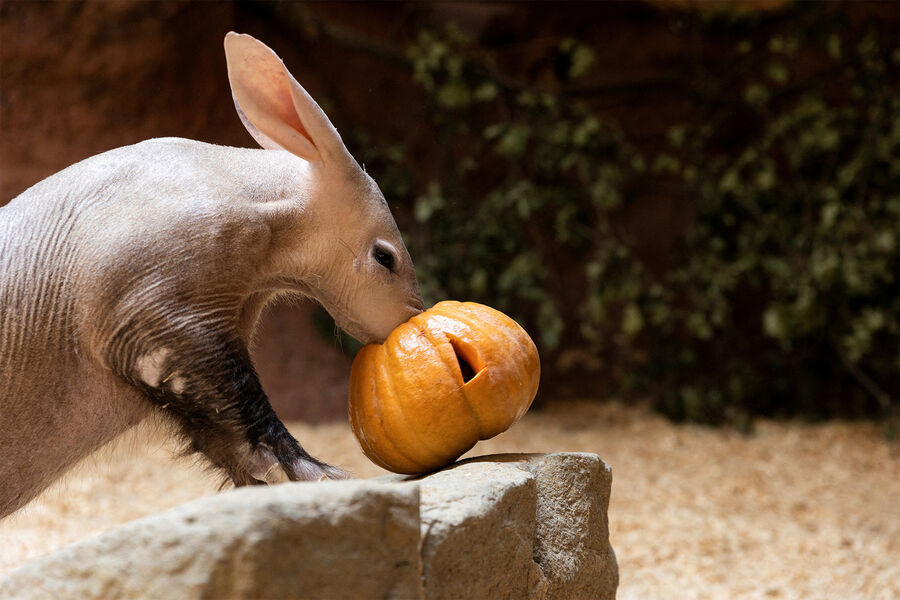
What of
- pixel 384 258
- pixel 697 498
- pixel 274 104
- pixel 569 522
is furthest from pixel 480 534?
pixel 697 498

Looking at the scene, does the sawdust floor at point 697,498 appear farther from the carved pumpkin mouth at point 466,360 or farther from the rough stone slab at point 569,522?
the rough stone slab at point 569,522

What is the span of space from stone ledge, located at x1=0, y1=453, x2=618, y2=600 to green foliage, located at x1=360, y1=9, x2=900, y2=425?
386cm

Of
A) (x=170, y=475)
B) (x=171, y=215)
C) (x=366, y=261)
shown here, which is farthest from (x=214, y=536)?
(x=170, y=475)

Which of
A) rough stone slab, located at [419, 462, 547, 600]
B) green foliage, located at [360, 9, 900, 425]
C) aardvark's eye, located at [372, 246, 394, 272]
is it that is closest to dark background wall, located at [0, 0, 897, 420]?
green foliage, located at [360, 9, 900, 425]

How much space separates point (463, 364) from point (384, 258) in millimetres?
369

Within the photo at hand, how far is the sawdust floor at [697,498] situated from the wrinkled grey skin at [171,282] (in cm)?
26

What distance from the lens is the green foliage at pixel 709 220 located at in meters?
5.70

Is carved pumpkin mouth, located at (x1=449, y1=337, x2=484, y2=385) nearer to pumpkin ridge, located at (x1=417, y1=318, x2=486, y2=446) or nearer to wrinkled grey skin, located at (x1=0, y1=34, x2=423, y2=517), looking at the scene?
pumpkin ridge, located at (x1=417, y1=318, x2=486, y2=446)

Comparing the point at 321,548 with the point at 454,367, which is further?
the point at 454,367

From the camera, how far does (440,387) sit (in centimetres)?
217

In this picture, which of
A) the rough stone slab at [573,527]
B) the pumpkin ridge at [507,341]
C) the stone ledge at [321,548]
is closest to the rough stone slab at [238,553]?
the stone ledge at [321,548]

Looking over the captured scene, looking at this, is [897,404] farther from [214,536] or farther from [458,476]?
[214,536]

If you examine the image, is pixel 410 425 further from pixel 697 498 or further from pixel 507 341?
pixel 697 498

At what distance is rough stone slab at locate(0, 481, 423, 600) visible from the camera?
4.28 ft
